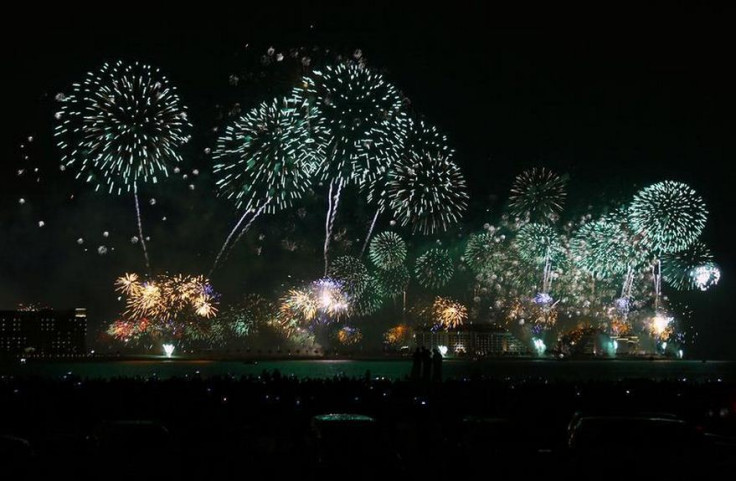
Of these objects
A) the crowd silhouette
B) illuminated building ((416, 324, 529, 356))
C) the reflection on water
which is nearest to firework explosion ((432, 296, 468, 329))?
the reflection on water

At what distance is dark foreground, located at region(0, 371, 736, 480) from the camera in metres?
17.7

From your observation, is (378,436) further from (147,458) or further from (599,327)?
(599,327)

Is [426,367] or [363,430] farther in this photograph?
[426,367]

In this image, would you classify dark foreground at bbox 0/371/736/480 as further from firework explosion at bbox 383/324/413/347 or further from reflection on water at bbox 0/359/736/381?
firework explosion at bbox 383/324/413/347

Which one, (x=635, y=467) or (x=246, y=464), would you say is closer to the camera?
(x=635, y=467)

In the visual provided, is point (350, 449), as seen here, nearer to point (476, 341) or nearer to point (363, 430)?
point (363, 430)

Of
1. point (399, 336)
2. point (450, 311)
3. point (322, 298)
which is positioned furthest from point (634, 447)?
point (399, 336)

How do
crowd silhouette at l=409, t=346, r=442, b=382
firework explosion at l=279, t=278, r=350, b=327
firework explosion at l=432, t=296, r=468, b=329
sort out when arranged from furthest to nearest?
firework explosion at l=432, t=296, r=468, b=329, firework explosion at l=279, t=278, r=350, b=327, crowd silhouette at l=409, t=346, r=442, b=382

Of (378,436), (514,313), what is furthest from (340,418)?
(514,313)

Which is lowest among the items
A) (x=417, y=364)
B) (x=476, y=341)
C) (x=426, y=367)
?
(x=426, y=367)

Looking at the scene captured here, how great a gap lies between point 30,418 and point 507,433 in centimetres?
1350

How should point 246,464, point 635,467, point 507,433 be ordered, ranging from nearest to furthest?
point 635,467, point 246,464, point 507,433

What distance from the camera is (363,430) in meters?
18.5

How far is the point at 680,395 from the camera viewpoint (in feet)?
113
